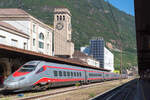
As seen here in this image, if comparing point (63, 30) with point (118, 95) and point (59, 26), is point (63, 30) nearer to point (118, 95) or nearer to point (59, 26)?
point (59, 26)

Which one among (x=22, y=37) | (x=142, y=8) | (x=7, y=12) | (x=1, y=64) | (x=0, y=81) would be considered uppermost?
(x=7, y=12)

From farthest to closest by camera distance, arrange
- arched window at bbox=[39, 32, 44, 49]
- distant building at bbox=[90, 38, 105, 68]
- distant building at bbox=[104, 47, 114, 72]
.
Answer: distant building at bbox=[90, 38, 105, 68]
distant building at bbox=[104, 47, 114, 72]
arched window at bbox=[39, 32, 44, 49]

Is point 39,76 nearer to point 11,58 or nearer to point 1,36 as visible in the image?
point 11,58

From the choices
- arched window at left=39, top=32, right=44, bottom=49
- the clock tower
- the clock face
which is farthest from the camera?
the clock tower

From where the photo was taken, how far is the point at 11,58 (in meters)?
31.9

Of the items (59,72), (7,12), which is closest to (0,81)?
(59,72)

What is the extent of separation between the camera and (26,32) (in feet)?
178

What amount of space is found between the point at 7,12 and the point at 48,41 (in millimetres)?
14060

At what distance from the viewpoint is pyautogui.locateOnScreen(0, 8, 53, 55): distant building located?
4541 centimetres

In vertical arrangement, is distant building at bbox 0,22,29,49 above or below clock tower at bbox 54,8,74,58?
below

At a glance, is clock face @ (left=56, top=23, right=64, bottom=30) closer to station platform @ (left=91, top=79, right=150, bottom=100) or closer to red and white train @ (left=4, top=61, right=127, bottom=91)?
red and white train @ (left=4, top=61, right=127, bottom=91)

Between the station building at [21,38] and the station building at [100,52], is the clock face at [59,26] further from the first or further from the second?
the station building at [21,38]

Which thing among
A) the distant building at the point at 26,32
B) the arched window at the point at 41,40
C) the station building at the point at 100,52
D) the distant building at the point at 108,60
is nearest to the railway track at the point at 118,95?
the distant building at the point at 26,32

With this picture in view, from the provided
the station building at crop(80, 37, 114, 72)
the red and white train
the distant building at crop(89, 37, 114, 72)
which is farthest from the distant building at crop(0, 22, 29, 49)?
the distant building at crop(89, 37, 114, 72)
